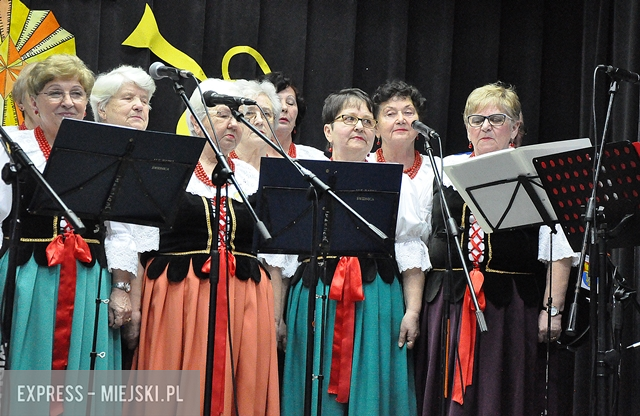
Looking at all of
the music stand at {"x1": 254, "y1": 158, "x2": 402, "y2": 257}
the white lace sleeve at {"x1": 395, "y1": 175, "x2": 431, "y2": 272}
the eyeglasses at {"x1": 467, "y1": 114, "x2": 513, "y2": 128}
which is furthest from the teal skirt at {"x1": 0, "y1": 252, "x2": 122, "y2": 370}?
the eyeglasses at {"x1": 467, "y1": 114, "x2": 513, "y2": 128}

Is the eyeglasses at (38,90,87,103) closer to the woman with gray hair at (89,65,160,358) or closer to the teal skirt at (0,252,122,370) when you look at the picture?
the woman with gray hair at (89,65,160,358)

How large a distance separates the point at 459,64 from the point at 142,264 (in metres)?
2.85

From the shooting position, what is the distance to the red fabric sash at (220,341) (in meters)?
3.73

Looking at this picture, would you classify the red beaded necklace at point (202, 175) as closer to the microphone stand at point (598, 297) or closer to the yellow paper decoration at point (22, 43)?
the yellow paper decoration at point (22, 43)

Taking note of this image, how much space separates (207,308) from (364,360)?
2.54ft

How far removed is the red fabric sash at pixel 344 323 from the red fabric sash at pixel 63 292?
112 cm

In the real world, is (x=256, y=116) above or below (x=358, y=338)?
above

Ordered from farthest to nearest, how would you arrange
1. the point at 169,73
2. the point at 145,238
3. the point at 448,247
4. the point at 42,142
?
the point at 145,238 → the point at 42,142 → the point at 448,247 → the point at 169,73

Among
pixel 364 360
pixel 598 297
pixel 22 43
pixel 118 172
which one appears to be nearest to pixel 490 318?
pixel 364 360

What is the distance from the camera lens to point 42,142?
3.75 m

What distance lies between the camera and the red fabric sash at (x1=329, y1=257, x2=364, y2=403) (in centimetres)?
410

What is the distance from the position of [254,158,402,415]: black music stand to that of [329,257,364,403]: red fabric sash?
1.27 ft

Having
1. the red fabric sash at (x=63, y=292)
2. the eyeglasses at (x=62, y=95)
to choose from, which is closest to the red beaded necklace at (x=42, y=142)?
the eyeglasses at (x=62, y=95)

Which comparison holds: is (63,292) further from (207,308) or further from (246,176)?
(246,176)
